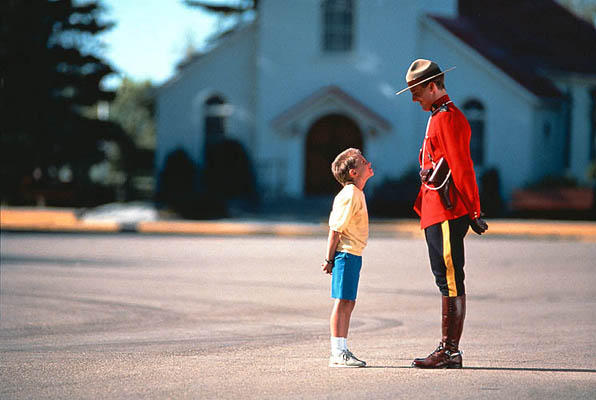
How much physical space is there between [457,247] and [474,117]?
2272cm

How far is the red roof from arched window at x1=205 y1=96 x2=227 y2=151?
24.0 feet

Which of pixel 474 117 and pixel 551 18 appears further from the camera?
pixel 551 18

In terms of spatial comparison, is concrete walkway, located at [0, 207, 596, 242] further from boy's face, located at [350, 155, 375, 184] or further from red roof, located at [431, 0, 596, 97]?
boy's face, located at [350, 155, 375, 184]

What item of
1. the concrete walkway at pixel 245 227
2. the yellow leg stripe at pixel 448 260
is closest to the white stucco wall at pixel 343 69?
the concrete walkway at pixel 245 227

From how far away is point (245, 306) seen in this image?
10.0 meters

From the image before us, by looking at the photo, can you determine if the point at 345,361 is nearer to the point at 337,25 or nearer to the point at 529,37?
the point at 337,25

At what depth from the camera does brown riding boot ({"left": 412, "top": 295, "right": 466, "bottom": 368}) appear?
6.52 metres

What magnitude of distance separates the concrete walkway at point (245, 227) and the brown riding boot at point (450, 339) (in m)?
14.7

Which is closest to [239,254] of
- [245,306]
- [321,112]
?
[245,306]

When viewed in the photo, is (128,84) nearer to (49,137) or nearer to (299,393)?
(49,137)

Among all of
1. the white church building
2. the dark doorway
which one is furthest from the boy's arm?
the dark doorway

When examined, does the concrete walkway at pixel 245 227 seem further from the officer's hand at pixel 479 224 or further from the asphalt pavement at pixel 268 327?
the officer's hand at pixel 479 224

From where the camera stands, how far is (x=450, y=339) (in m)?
6.55

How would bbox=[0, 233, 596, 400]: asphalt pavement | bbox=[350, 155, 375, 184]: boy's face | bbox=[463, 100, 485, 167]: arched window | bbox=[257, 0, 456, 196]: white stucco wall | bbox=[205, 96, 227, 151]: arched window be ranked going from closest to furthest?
bbox=[0, 233, 596, 400]: asphalt pavement < bbox=[350, 155, 375, 184]: boy's face < bbox=[257, 0, 456, 196]: white stucco wall < bbox=[463, 100, 485, 167]: arched window < bbox=[205, 96, 227, 151]: arched window
